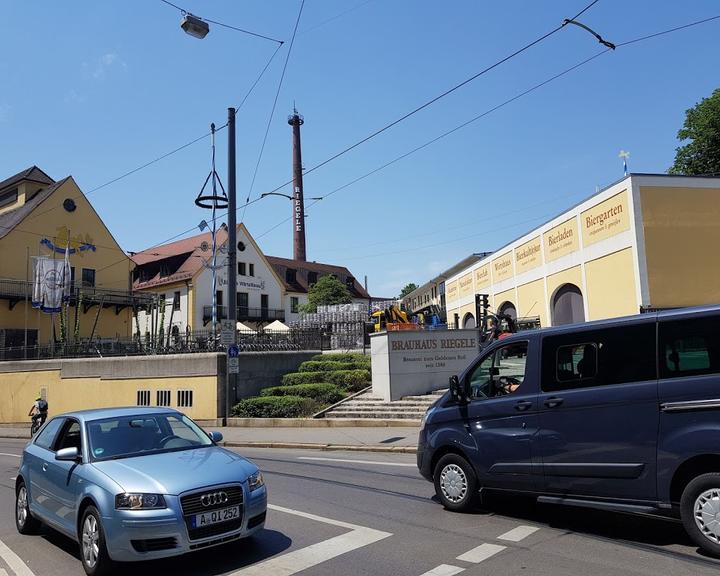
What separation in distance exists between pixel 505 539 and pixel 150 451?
385 cm

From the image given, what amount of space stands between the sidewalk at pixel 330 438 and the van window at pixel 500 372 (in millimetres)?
6337

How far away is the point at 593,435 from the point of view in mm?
6059

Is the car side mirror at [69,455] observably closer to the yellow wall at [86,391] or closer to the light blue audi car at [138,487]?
the light blue audi car at [138,487]

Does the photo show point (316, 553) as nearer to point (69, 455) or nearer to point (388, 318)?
point (69, 455)

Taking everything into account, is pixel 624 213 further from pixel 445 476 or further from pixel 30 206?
pixel 30 206

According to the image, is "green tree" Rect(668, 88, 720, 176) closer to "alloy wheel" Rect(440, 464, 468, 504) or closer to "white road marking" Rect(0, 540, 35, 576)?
"alloy wheel" Rect(440, 464, 468, 504)

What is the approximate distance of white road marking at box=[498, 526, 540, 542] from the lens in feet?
20.3

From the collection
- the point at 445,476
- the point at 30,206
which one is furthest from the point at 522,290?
the point at 30,206

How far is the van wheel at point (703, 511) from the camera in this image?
17.0ft

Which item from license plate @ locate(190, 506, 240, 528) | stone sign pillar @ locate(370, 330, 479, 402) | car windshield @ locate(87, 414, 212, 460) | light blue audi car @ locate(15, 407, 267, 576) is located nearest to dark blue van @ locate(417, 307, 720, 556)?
light blue audi car @ locate(15, 407, 267, 576)

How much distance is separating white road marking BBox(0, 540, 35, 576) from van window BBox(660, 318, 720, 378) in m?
6.49

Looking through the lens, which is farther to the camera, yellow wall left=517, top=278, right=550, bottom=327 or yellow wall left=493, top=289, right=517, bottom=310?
yellow wall left=493, top=289, right=517, bottom=310

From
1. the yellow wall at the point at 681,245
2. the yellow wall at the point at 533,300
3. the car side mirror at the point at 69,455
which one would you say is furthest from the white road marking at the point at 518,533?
the yellow wall at the point at 533,300

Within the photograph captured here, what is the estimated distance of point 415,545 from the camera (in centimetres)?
604
